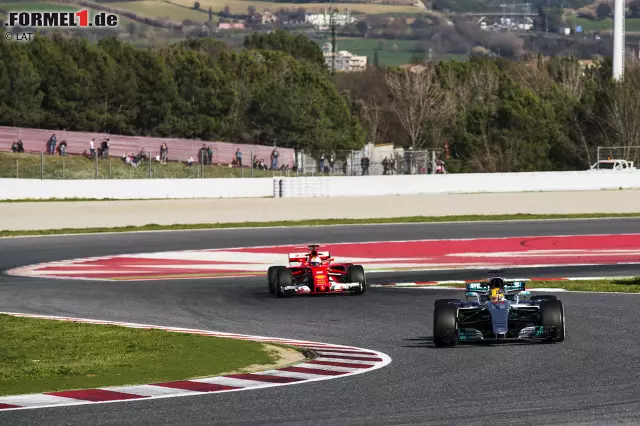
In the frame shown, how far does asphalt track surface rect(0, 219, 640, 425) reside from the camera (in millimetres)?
11320

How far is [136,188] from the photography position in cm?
5544

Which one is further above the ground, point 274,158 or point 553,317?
point 274,158

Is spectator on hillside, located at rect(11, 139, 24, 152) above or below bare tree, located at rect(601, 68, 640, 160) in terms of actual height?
below

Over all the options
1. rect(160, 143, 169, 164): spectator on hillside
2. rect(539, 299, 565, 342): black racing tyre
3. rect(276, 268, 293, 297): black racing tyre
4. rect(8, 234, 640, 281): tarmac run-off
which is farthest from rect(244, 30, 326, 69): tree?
rect(539, 299, 565, 342): black racing tyre

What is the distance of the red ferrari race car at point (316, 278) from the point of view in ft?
83.7

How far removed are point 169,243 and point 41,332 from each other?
22.0 m

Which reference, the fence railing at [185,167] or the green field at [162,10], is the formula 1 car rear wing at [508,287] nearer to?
the fence railing at [185,167]

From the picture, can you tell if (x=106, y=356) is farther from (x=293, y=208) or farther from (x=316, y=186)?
(x=316, y=186)

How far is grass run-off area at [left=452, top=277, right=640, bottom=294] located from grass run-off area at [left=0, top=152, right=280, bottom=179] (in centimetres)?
3368

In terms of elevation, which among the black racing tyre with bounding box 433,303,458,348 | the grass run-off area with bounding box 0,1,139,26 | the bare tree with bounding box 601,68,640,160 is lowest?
the black racing tyre with bounding box 433,303,458,348

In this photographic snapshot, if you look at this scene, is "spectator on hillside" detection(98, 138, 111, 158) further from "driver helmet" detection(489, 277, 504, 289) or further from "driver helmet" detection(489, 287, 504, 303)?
"driver helmet" detection(489, 287, 504, 303)

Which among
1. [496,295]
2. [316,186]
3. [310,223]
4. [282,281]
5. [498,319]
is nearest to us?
[498,319]

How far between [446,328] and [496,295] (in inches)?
34.6

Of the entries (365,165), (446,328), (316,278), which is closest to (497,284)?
(446,328)
